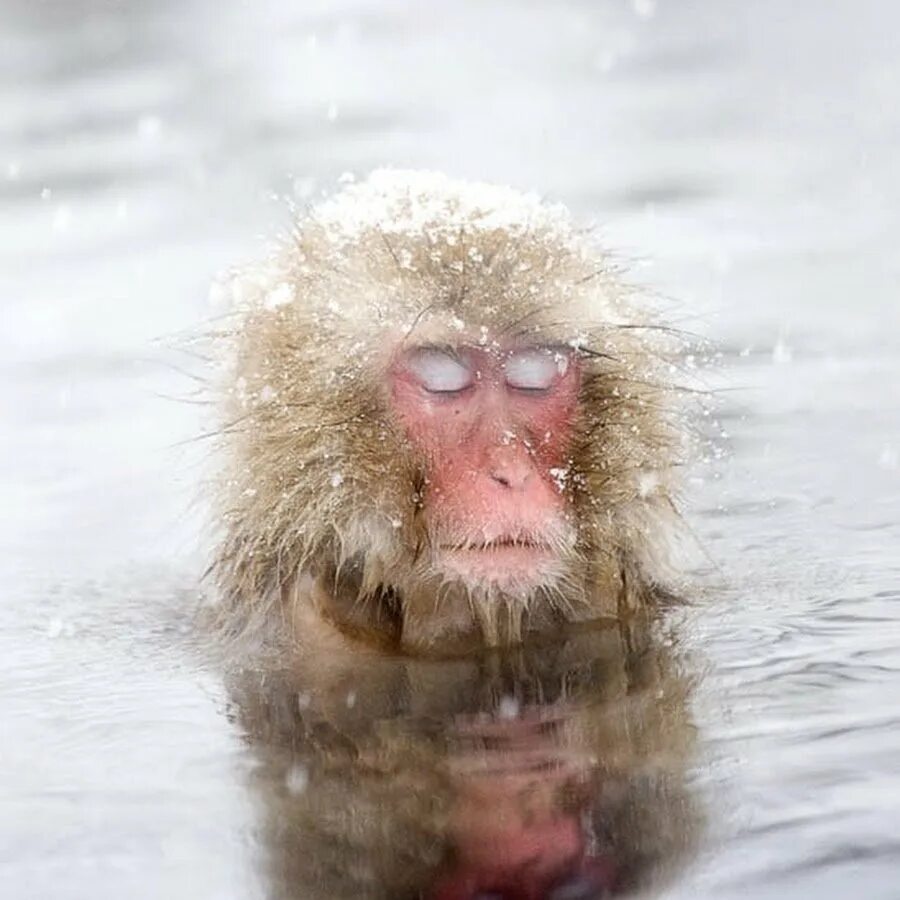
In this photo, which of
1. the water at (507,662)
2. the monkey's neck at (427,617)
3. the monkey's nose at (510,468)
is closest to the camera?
the water at (507,662)

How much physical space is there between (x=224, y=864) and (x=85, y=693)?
120 cm

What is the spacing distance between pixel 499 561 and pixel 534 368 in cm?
37

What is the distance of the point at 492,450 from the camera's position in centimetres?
420

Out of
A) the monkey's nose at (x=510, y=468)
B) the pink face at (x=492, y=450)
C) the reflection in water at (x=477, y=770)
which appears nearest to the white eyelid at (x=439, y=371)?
the pink face at (x=492, y=450)

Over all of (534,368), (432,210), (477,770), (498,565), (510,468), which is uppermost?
(432,210)

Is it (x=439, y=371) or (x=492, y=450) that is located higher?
(x=439, y=371)

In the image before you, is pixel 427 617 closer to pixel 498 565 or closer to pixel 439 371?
pixel 498 565

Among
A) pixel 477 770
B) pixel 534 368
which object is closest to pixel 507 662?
pixel 534 368

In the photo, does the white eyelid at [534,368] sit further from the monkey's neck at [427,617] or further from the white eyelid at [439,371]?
the monkey's neck at [427,617]

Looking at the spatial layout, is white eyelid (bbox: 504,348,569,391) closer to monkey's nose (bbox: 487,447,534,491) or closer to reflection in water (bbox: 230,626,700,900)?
monkey's nose (bbox: 487,447,534,491)

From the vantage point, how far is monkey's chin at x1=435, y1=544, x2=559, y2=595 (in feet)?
13.8

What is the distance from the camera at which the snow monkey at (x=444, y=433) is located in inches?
167

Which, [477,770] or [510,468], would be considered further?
A: [510,468]

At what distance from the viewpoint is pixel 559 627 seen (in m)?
4.55
